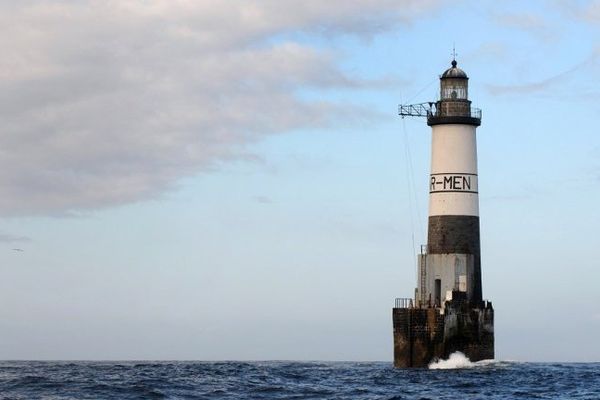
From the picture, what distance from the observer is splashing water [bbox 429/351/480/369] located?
76.4 m

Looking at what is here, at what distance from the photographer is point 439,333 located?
252 ft

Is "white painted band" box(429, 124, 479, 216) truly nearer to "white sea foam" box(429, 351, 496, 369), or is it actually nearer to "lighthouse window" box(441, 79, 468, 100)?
"lighthouse window" box(441, 79, 468, 100)

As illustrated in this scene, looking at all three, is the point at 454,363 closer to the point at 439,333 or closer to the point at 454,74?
the point at 439,333

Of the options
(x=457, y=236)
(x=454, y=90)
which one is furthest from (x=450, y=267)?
(x=454, y=90)

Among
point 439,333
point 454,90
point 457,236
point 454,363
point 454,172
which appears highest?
point 454,90

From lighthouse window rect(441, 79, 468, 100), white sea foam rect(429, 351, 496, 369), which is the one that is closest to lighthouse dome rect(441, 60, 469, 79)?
lighthouse window rect(441, 79, 468, 100)

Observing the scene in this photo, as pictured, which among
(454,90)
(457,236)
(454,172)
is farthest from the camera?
(454,90)

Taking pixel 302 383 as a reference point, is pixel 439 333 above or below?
above

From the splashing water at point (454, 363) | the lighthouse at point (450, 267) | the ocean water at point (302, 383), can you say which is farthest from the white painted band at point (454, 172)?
the ocean water at point (302, 383)

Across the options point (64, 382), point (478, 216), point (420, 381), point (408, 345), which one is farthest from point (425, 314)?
point (64, 382)

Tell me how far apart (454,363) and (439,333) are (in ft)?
6.59

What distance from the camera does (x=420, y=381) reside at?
6550cm

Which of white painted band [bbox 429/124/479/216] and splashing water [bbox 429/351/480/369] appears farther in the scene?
white painted band [bbox 429/124/479/216]

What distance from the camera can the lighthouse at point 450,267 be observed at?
77250 millimetres
